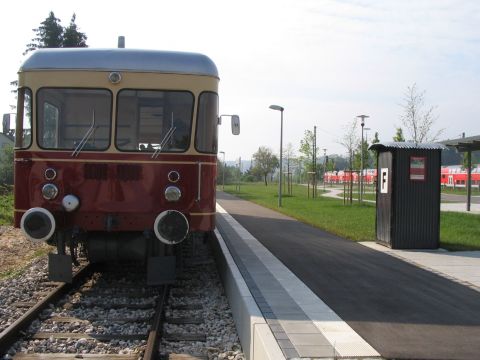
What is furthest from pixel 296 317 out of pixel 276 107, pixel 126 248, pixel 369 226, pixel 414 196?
pixel 276 107

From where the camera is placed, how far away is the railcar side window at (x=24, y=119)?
8.00 m

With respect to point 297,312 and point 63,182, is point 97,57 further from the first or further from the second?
point 297,312

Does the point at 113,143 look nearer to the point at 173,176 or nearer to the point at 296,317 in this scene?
the point at 173,176

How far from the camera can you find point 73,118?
26.0 feet

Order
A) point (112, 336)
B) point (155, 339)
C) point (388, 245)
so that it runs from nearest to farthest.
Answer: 1. point (155, 339)
2. point (112, 336)
3. point (388, 245)

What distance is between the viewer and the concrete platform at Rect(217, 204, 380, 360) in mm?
4715

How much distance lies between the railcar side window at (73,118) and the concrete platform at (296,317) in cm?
278

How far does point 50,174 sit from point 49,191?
0.76 ft

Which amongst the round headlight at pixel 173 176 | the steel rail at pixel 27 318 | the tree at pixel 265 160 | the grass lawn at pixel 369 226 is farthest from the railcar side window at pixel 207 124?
the tree at pixel 265 160

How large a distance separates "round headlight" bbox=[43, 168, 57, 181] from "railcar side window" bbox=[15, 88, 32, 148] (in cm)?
53

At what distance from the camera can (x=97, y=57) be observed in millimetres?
7969

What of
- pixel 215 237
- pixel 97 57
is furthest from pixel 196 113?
pixel 215 237

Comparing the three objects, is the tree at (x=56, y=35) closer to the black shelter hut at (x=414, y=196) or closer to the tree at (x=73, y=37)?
the tree at (x=73, y=37)

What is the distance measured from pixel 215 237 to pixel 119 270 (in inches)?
123
